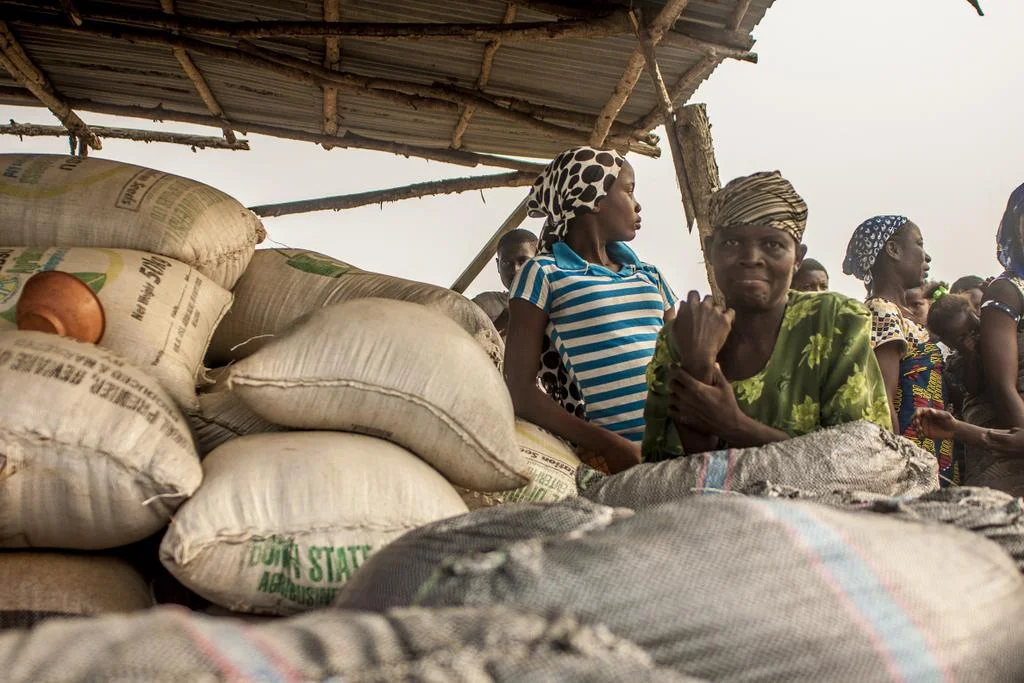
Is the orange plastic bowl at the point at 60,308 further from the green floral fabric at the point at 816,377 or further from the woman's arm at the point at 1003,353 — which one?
the woman's arm at the point at 1003,353

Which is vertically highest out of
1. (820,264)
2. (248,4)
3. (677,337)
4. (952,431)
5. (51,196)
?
(248,4)

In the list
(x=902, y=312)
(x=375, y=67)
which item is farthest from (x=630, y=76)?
(x=902, y=312)

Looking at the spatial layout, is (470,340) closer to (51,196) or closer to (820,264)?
(51,196)

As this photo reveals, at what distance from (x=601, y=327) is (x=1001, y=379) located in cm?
148

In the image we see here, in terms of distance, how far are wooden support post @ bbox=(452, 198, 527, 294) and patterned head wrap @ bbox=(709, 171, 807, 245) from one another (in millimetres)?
3093

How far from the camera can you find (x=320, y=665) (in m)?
0.57

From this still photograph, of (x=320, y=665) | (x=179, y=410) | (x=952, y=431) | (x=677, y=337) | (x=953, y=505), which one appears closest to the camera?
(x=320, y=665)

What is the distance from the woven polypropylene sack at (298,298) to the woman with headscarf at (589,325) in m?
0.11

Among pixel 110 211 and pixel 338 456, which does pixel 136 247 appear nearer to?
pixel 110 211

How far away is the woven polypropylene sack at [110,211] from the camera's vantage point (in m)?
1.94

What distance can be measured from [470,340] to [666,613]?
3.55ft

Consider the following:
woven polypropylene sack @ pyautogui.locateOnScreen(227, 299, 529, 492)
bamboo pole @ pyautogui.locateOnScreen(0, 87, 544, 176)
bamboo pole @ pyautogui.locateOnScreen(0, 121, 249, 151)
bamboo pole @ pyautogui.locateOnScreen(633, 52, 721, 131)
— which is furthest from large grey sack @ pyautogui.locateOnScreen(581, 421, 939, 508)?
bamboo pole @ pyautogui.locateOnScreen(0, 121, 249, 151)

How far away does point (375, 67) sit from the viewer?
141 inches

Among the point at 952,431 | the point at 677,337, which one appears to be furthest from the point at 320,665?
the point at 952,431
